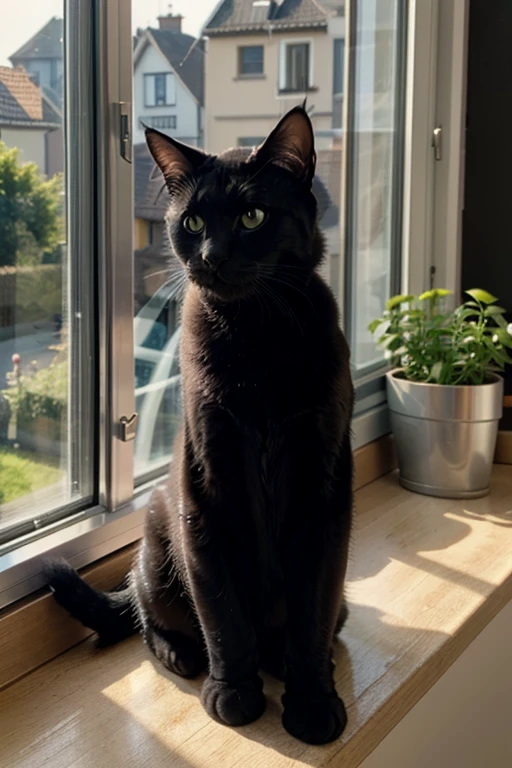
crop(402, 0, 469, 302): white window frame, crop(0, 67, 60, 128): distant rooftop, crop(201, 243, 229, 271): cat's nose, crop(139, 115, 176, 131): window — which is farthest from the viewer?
crop(402, 0, 469, 302): white window frame

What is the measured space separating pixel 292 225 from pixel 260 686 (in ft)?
1.74

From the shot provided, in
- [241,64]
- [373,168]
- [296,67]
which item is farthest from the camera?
[373,168]

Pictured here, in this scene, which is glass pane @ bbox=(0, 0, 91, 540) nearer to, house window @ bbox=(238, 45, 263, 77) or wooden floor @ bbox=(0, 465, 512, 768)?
wooden floor @ bbox=(0, 465, 512, 768)

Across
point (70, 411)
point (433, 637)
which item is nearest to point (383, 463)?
point (433, 637)

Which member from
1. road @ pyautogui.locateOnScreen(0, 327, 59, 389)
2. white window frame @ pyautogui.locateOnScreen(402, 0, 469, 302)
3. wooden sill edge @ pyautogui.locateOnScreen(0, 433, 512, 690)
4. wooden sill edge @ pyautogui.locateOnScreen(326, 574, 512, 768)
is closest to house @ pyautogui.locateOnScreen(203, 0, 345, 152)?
white window frame @ pyautogui.locateOnScreen(402, 0, 469, 302)

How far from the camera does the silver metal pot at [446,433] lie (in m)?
1.66

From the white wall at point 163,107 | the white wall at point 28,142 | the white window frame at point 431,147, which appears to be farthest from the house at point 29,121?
the white window frame at point 431,147

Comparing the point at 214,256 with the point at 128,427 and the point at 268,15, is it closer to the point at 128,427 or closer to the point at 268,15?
the point at 128,427

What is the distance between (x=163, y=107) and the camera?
1384 millimetres

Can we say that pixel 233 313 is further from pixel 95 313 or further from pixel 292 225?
pixel 95 313

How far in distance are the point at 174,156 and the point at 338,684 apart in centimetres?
67

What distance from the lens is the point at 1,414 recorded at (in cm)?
113

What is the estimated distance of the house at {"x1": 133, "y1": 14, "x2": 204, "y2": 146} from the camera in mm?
1297

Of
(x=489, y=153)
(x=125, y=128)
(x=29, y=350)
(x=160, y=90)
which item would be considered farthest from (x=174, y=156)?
(x=489, y=153)
